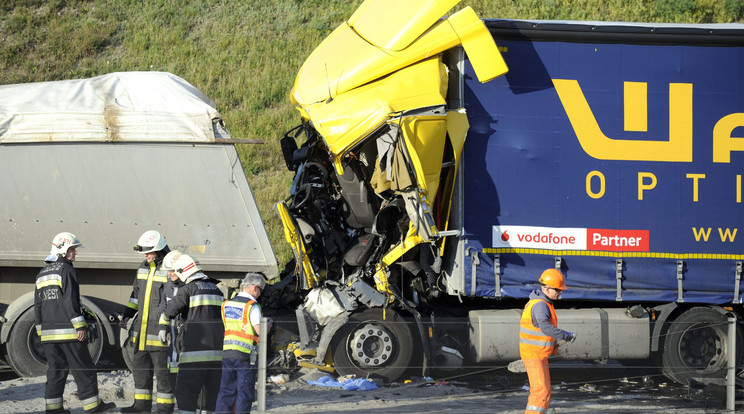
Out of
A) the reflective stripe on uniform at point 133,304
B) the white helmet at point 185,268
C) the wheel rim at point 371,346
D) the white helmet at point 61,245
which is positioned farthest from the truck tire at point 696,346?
the white helmet at point 61,245

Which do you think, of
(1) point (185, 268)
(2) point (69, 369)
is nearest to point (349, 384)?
(1) point (185, 268)

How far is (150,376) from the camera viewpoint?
7.63 meters

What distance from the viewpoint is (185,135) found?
31.0 ft

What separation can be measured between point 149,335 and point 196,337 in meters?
0.84

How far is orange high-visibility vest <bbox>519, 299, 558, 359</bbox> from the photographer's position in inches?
270

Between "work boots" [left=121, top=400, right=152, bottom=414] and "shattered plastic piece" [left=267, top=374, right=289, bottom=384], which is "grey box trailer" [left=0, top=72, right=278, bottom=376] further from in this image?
"work boots" [left=121, top=400, right=152, bottom=414]

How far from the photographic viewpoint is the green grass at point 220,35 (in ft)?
64.9

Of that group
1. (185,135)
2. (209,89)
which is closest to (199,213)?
(185,135)

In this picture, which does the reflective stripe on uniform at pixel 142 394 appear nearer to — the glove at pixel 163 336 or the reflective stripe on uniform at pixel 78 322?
the glove at pixel 163 336

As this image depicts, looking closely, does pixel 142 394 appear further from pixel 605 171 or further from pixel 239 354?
pixel 605 171

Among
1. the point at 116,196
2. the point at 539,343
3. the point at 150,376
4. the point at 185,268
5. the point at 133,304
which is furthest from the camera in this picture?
the point at 116,196

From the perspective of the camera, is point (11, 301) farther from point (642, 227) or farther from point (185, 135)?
point (642, 227)

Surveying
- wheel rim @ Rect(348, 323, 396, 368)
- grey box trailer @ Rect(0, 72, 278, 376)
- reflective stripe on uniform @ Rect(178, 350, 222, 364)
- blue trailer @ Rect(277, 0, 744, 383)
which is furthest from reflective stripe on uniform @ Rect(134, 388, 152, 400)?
wheel rim @ Rect(348, 323, 396, 368)

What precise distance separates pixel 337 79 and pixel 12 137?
3.68m
